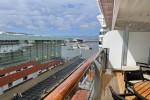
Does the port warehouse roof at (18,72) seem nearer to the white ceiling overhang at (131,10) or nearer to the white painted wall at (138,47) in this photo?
the white painted wall at (138,47)

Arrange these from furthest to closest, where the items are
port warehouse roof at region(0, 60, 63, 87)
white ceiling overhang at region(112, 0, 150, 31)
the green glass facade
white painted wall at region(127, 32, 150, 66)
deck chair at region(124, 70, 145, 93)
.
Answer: the green glass facade, port warehouse roof at region(0, 60, 63, 87), white painted wall at region(127, 32, 150, 66), white ceiling overhang at region(112, 0, 150, 31), deck chair at region(124, 70, 145, 93)

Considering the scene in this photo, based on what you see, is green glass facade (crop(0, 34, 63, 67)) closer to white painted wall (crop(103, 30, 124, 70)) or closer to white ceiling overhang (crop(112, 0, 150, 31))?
white painted wall (crop(103, 30, 124, 70))

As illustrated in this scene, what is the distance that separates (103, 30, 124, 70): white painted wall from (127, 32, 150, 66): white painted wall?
33 centimetres

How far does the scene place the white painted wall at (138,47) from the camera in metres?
7.30

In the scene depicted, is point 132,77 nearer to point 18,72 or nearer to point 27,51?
point 18,72

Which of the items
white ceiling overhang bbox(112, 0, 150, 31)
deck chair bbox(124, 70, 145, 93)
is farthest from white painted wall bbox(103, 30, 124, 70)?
deck chair bbox(124, 70, 145, 93)

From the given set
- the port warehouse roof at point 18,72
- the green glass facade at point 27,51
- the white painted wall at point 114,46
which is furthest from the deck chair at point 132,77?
the green glass facade at point 27,51

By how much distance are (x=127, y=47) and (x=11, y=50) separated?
2410 centimetres

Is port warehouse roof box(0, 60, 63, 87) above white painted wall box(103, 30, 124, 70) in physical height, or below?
below

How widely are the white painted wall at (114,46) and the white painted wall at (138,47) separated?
1.09ft

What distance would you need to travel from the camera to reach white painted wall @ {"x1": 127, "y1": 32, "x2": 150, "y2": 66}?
24.0 feet

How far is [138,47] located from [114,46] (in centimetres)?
88

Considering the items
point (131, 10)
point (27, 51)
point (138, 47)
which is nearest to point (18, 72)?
point (27, 51)

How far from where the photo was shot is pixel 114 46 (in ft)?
24.7
